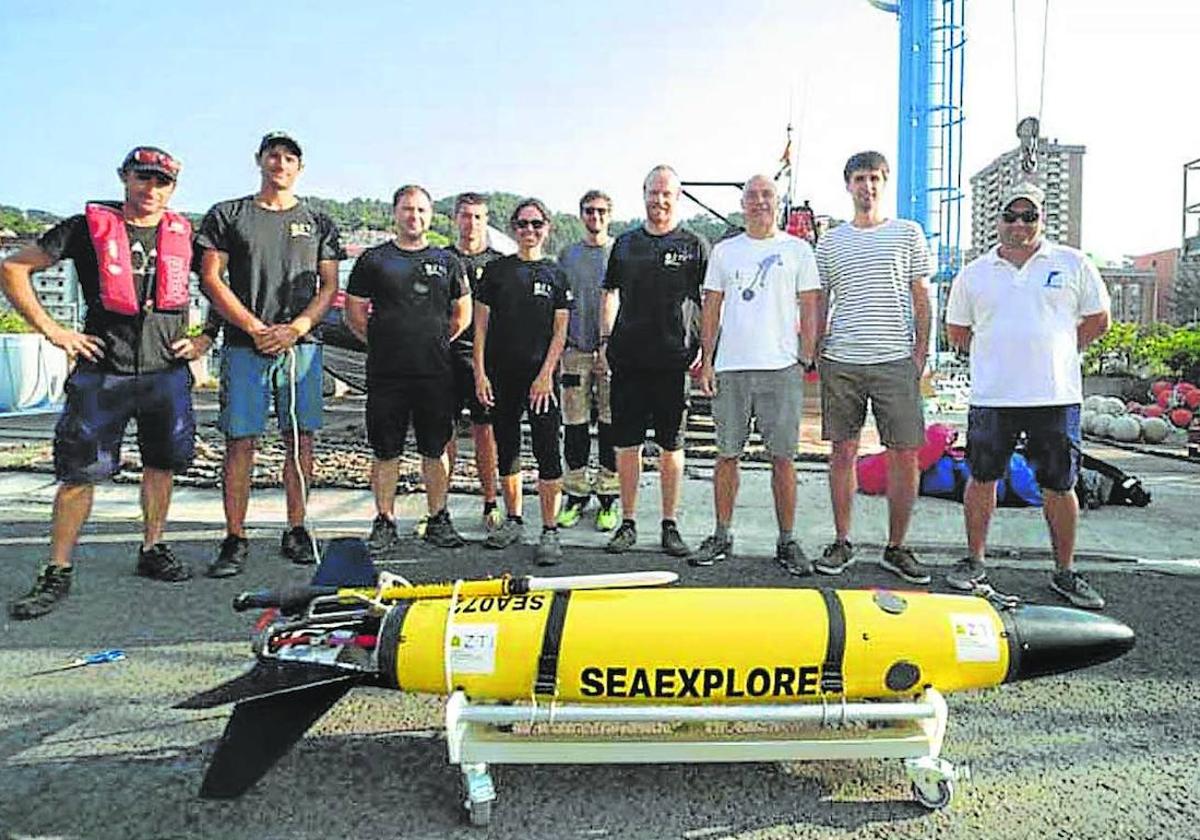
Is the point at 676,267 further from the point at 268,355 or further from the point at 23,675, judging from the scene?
the point at 23,675

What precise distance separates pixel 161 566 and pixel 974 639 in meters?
3.77

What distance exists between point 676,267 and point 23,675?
350 centimetres

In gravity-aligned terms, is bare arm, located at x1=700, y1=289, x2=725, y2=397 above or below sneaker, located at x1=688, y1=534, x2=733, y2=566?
above

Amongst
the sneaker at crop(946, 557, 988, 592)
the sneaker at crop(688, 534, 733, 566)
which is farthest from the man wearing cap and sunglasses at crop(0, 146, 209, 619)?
the sneaker at crop(946, 557, 988, 592)

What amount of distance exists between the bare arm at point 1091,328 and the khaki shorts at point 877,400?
0.76 metres

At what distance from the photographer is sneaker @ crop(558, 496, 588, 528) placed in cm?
603

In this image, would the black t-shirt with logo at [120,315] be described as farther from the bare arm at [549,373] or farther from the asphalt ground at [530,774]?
the bare arm at [549,373]

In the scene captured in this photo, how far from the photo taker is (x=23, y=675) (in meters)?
3.54

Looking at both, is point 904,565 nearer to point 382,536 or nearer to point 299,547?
point 382,536

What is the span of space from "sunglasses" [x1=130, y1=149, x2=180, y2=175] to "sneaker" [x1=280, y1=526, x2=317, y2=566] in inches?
75.2

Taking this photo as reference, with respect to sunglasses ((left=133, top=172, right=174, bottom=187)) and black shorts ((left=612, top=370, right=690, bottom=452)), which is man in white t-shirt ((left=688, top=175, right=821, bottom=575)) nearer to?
black shorts ((left=612, top=370, right=690, bottom=452))

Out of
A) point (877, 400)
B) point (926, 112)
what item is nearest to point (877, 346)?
point (877, 400)

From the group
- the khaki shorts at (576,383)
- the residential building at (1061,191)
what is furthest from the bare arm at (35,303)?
the residential building at (1061,191)

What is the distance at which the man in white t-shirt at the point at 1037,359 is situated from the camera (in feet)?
15.0
